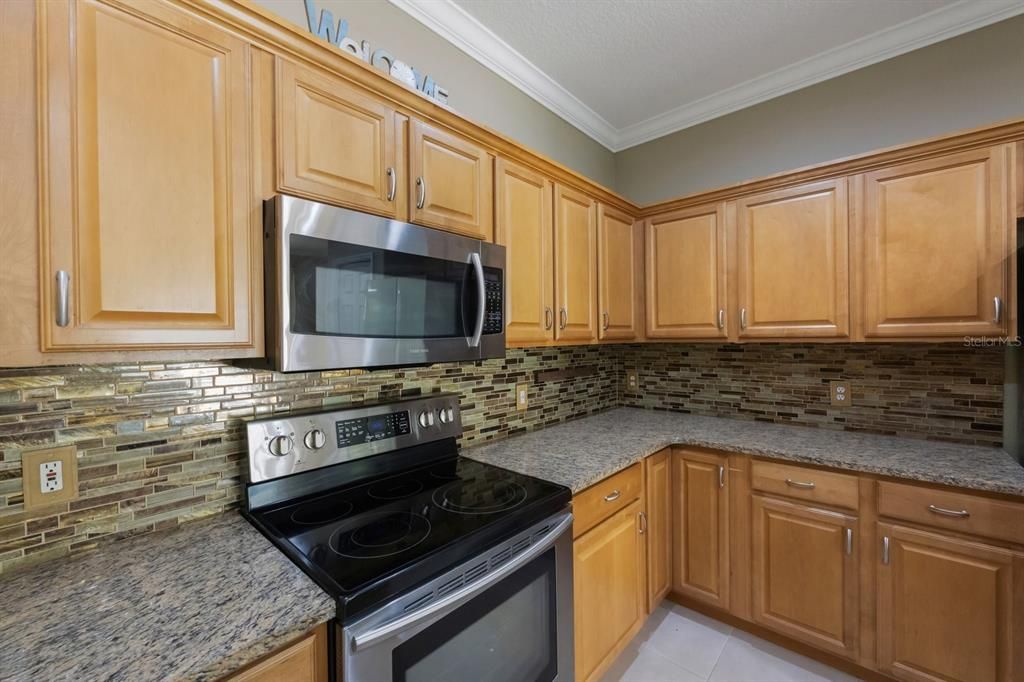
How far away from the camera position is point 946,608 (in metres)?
1.55

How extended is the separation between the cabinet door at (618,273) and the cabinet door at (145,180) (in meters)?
1.64

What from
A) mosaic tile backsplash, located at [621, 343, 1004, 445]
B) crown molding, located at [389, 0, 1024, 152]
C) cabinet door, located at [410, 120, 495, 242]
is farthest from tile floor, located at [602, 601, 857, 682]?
crown molding, located at [389, 0, 1024, 152]

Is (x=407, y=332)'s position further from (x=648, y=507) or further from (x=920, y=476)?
(x=920, y=476)

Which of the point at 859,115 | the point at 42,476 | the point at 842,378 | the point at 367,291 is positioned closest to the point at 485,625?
the point at 367,291

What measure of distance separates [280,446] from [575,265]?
1.45 meters

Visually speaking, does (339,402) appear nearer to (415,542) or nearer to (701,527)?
(415,542)

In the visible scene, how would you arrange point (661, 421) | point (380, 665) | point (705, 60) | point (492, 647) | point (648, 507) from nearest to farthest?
point (380, 665) < point (492, 647) < point (648, 507) < point (705, 60) < point (661, 421)

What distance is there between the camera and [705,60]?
2.21 meters

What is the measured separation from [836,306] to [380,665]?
2.22 m

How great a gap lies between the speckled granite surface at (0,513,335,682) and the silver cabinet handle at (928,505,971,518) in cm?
201

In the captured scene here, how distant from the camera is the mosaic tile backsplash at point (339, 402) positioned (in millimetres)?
994

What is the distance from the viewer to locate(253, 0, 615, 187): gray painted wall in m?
1.62

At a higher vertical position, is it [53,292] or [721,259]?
[721,259]

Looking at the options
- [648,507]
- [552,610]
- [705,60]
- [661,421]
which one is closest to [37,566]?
[552,610]
